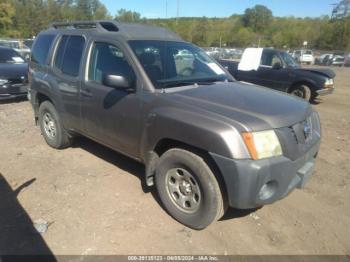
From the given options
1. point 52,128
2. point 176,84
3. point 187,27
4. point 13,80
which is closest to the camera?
point 176,84

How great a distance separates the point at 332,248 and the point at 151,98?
7.56 feet

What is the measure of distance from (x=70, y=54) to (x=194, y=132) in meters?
2.72

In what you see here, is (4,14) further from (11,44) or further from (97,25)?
(97,25)

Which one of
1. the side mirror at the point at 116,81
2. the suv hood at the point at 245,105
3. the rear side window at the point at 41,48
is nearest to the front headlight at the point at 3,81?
the rear side window at the point at 41,48

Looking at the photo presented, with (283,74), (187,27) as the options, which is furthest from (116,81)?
(187,27)

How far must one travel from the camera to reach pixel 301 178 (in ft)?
10.8

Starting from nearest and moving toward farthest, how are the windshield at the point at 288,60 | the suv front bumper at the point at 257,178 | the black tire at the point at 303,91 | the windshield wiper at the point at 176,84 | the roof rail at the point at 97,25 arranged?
1. the suv front bumper at the point at 257,178
2. the windshield wiper at the point at 176,84
3. the roof rail at the point at 97,25
4. the black tire at the point at 303,91
5. the windshield at the point at 288,60

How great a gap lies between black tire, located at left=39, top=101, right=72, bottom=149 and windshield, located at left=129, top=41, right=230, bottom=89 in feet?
6.85

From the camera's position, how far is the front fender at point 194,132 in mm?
2906

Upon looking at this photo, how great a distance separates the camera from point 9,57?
10.6 metres

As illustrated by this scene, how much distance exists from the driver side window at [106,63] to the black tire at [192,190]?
44.5 inches

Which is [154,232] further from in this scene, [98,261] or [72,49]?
[72,49]

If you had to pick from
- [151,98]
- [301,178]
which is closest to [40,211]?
[151,98]

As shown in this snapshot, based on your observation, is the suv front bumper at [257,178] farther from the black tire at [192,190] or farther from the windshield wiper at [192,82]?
the windshield wiper at [192,82]
